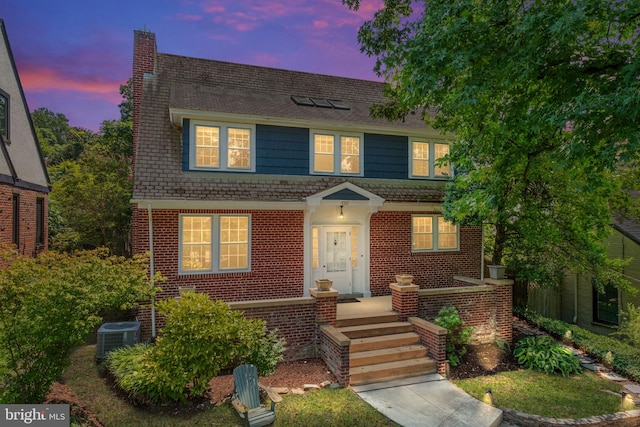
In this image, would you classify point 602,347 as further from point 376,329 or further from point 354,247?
point 354,247

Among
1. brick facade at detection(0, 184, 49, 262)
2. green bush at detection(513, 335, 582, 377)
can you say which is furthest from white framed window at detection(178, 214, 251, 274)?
green bush at detection(513, 335, 582, 377)

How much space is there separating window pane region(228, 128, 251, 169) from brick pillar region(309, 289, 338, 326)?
176 inches

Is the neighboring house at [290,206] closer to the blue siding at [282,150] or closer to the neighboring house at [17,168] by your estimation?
Result: the blue siding at [282,150]

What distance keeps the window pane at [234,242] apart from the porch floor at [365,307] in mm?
3050

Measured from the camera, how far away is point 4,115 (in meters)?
11.2

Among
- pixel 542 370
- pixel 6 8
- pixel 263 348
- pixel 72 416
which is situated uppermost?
pixel 6 8

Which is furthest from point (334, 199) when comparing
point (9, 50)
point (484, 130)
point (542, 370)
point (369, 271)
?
point (9, 50)

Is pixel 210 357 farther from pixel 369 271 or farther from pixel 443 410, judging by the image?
pixel 369 271

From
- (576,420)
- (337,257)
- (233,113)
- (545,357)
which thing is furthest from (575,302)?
(233,113)

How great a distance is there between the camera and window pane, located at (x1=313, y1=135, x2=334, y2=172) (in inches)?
419

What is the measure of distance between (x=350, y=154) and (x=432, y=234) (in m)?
4.08

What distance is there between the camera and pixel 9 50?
11.8 meters

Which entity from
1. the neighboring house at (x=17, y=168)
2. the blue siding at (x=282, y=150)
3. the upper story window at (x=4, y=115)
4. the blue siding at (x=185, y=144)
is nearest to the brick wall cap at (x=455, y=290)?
the blue siding at (x=282, y=150)

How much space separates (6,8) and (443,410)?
1735 centimetres
